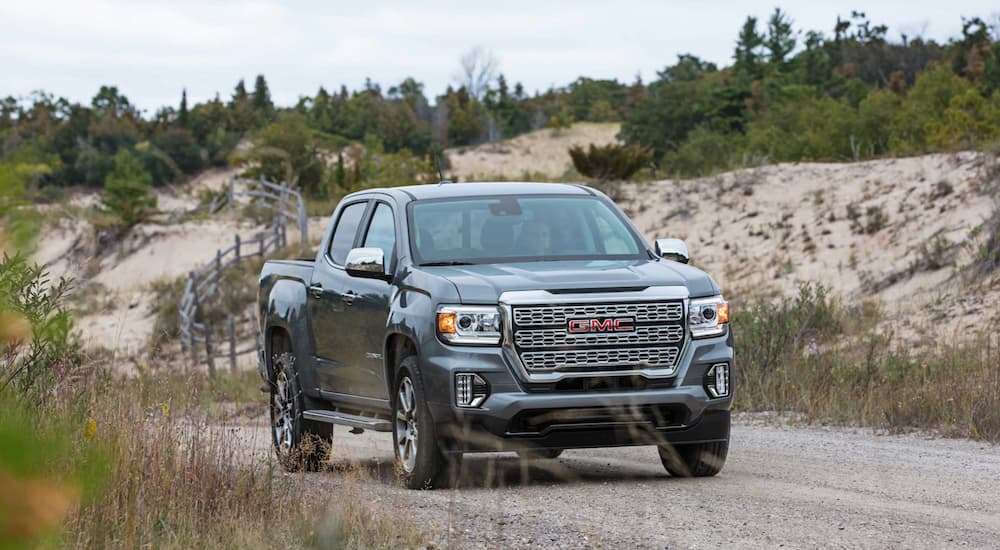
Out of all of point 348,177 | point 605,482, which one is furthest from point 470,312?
point 348,177

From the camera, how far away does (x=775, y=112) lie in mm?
52094

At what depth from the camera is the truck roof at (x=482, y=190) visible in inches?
397

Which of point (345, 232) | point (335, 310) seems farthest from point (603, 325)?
point (345, 232)

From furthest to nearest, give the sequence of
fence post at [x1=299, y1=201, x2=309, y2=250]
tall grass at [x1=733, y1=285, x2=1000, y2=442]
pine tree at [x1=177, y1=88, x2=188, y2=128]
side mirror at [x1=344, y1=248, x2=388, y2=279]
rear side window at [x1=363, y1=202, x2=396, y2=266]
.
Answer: pine tree at [x1=177, y1=88, x2=188, y2=128] < fence post at [x1=299, y1=201, x2=309, y2=250] < tall grass at [x1=733, y1=285, x2=1000, y2=442] < rear side window at [x1=363, y1=202, x2=396, y2=266] < side mirror at [x1=344, y1=248, x2=388, y2=279]

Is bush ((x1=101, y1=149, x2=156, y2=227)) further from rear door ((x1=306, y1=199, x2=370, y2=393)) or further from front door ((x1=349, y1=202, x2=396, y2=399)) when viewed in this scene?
front door ((x1=349, y1=202, x2=396, y2=399))

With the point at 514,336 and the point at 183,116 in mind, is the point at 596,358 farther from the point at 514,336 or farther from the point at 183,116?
the point at 183,116

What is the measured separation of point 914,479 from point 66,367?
5150 mm

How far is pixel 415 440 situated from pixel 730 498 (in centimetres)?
190

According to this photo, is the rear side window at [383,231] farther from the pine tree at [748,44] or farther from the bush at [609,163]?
the pine tree at [748,44]

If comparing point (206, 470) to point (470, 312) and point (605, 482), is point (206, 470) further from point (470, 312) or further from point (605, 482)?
point (605, 482)

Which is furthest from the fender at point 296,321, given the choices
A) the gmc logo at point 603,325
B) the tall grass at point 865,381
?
the tall grass at point 865,381

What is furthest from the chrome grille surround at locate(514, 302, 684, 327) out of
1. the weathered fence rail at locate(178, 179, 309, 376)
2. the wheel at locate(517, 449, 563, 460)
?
the weathered fence rail at locate(178, 179, 309, 376)

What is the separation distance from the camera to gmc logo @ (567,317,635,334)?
842 centimetres

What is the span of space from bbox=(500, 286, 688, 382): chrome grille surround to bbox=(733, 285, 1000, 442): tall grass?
4.07m
